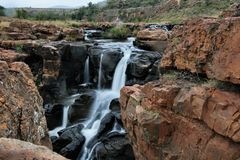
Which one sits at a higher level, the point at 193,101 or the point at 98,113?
the point at 193,101

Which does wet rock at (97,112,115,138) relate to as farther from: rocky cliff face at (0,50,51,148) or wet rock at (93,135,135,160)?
rocky cliff face at (0,50,51,148)

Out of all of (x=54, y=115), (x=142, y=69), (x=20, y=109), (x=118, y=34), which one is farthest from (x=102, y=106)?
(x=118, y=34)

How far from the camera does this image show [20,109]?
5.75 metres

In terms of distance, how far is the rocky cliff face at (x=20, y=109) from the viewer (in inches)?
210

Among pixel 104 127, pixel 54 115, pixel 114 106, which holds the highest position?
pixel 114 106

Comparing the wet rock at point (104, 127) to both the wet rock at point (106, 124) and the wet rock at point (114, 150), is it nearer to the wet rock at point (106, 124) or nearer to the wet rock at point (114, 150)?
the wet rock at point (106, 124)

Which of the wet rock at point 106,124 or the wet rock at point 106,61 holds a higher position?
the wet rock at point 106,61

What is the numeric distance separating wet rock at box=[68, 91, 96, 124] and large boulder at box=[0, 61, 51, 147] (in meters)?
10.5

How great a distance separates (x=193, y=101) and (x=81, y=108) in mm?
10758

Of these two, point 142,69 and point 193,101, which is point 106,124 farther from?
point 193,101

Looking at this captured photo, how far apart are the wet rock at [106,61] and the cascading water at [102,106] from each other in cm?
29

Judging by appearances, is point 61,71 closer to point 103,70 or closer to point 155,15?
point 103,70

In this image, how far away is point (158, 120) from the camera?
29.0ft

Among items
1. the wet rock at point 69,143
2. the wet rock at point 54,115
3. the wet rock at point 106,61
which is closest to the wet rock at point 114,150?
the wet rock at point 69,143
